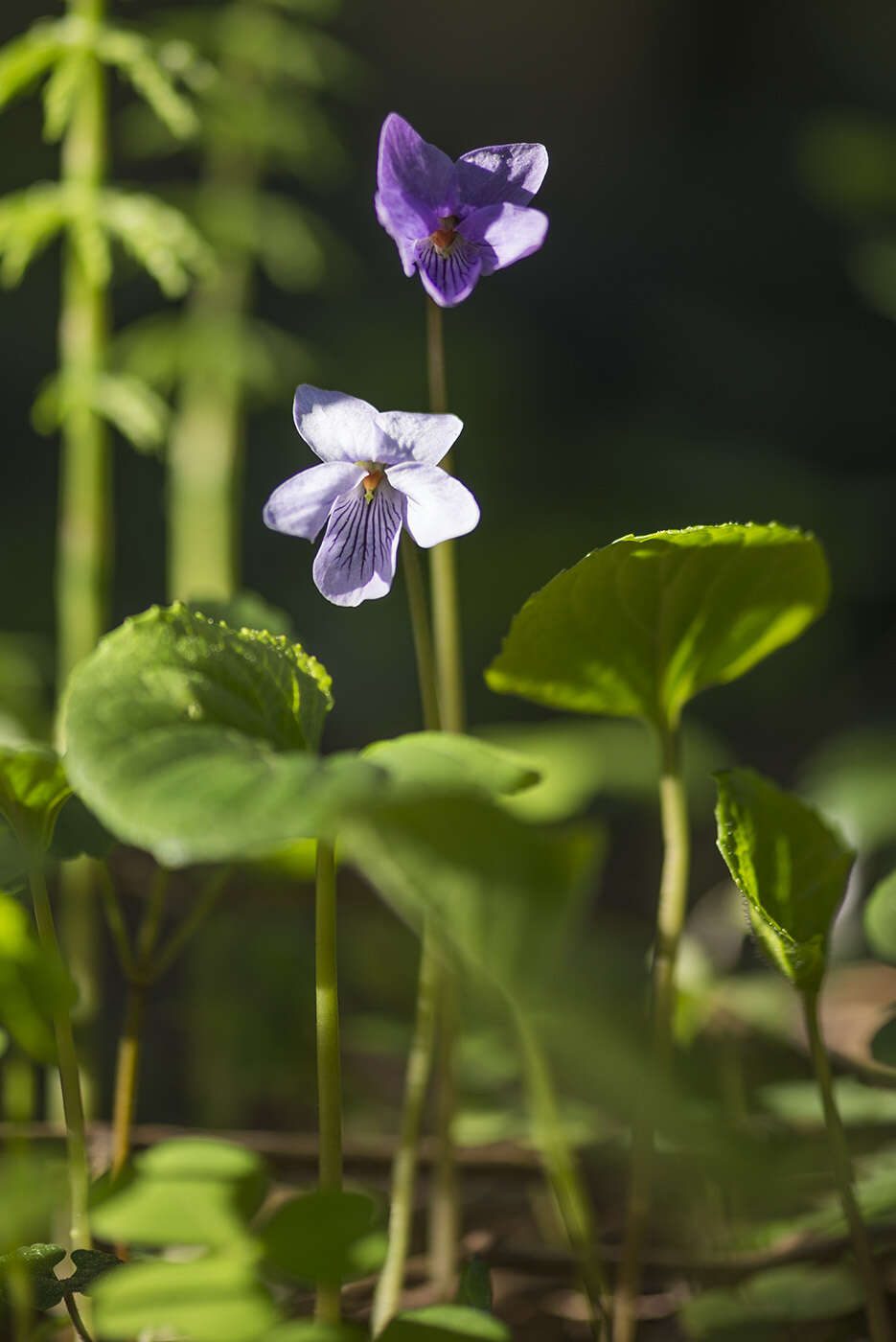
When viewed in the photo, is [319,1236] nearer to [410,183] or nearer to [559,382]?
[410,183]

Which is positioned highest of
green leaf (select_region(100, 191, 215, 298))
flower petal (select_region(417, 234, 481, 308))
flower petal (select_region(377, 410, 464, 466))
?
green leaf (select_region(100, 191, 215, 298))

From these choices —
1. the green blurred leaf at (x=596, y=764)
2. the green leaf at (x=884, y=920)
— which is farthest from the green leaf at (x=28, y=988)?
the green blurred leaf at (x=596, y=764)

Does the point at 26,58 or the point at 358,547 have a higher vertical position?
the point at 26,58

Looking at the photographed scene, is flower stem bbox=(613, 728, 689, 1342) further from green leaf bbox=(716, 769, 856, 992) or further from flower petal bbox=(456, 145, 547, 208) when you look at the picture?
flower petal bbox=(456, 145, 547, 208)

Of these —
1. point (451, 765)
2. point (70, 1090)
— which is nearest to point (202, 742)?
point (451, 765)

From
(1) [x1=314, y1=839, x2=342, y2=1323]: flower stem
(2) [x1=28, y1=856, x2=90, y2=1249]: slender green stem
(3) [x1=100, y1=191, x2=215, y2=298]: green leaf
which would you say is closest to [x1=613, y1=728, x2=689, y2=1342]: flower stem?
(1) [x1=314, y1=839, x2=342, y2=1323]: flower stem
